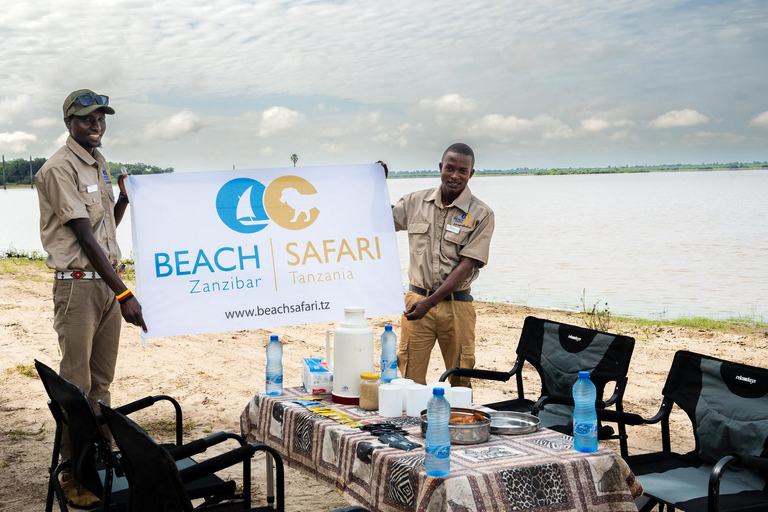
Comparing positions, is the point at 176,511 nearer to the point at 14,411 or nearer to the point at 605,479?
the point at 605,479

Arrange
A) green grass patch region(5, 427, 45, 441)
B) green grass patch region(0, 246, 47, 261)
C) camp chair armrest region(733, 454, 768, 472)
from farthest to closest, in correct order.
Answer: green grass patch region(0, 246, 47, 261) < green grass patch region(5, 427, 45, 441) < camp chair armrest region(733, 454, 768, 472)

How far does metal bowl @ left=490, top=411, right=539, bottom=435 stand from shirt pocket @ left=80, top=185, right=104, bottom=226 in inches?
104

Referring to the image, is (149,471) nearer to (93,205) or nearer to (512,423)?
(512,423)

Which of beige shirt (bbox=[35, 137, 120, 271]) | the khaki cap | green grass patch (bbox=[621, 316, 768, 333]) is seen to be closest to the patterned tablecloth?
beige shirt (bbox=[35, 137, 120, 271])

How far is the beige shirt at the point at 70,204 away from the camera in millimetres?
4316

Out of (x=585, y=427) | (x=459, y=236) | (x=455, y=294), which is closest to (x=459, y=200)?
(x=459, y=236)

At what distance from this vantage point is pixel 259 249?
14.6ft

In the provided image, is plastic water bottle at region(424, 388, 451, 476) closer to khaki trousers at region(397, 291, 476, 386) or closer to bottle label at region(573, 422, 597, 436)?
bottle label at region(573, 422, 597, 436)

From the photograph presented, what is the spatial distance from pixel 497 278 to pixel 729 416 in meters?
16.5

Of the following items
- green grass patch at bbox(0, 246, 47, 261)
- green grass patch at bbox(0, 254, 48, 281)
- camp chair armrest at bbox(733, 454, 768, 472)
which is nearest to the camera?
camp chair armrest at bbox(733, 454, 768, 472)

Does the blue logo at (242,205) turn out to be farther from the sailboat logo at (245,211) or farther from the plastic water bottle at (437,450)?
the plastic water bottle at (437,450)

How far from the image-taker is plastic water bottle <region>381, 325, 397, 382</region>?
392cm

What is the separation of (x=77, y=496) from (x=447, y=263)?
107 inches

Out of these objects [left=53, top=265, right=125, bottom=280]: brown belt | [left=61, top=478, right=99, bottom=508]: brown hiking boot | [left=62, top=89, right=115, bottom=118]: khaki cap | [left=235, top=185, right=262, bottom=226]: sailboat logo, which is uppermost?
[left=62, top=89, right=115, bottom=118]: khaki cap
